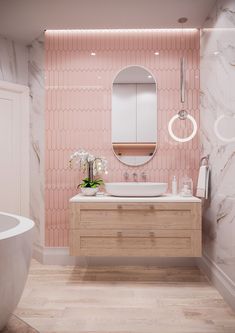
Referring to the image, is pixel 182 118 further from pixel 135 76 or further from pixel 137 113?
pixel 135 76

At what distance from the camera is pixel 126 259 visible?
316 centimetres

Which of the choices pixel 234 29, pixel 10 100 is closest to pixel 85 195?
pixel 10 100

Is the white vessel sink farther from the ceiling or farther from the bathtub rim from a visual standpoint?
the ceiling

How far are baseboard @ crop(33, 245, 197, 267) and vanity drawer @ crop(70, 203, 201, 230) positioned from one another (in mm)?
714

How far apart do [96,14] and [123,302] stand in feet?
8.65

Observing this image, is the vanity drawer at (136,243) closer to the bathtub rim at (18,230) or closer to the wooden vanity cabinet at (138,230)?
the wooden vanity cabinet at (138,230)

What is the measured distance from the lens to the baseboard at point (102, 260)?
3133mm

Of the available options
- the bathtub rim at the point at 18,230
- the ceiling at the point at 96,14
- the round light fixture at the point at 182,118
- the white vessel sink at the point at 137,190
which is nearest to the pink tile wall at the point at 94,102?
the round light fixture at the point at 182,118

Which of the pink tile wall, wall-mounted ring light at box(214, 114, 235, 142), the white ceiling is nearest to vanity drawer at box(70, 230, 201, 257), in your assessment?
the pink tile wall

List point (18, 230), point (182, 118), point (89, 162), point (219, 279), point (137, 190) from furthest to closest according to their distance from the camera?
point (182, 118) < point (89, 162) < point (137, 190) < point (219, 279) < point (18, 230)

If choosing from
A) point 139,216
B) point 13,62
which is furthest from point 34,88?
point 139,216

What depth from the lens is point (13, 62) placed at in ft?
11.0

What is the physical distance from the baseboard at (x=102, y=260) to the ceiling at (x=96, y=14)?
2.42m

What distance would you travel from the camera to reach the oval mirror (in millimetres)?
3201
